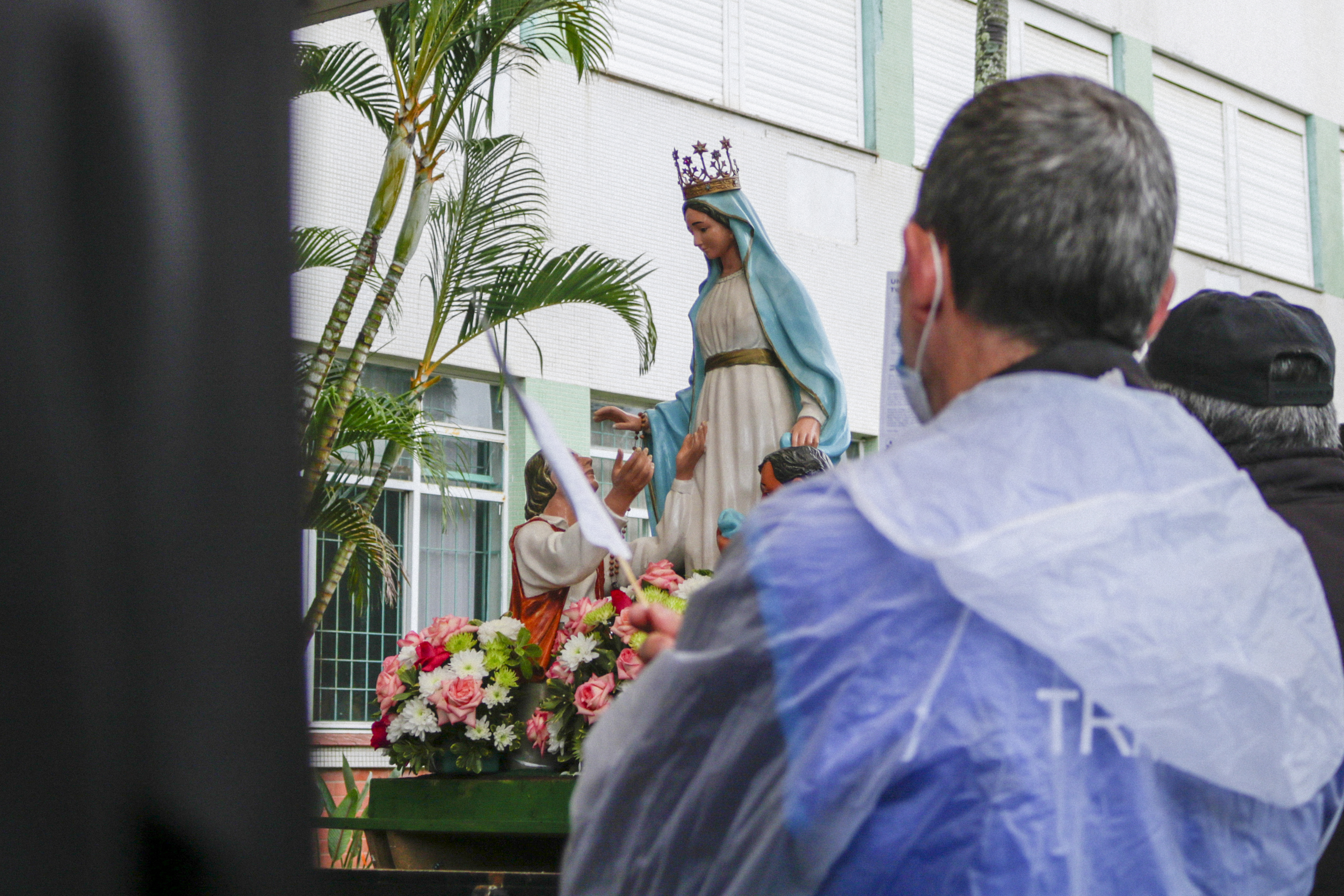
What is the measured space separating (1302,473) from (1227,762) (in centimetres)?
93

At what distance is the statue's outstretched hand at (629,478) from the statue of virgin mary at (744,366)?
26 cm

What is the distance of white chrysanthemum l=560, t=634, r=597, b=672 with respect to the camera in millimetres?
3736

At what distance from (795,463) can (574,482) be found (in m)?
3.46

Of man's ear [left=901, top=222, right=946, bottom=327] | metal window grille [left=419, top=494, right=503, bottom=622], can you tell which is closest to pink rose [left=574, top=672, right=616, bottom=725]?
man's ear [left=901, top=222, right=946, bottom=327]

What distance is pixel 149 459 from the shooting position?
2.14 ft

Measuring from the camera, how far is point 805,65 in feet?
43.0

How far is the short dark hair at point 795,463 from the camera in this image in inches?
185

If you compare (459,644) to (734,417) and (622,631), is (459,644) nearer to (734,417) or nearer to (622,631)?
(622,631)

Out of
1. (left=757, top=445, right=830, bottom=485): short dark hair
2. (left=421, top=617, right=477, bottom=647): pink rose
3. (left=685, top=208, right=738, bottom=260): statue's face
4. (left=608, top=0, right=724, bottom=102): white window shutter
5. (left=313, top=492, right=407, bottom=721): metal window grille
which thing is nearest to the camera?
(left=421, top=617, right=477, bottom=647): pink rose

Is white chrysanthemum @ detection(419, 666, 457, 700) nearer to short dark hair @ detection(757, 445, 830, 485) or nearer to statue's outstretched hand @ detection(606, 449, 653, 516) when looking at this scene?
statue's outstretched hand @ detection(606, 449, 653, 516)

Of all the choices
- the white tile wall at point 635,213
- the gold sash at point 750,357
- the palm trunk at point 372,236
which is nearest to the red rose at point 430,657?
the gold sash at point 750,357

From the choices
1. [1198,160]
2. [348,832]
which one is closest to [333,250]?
[348,832]

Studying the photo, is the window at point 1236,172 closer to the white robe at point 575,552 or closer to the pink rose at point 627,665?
the white robe at point 575,552

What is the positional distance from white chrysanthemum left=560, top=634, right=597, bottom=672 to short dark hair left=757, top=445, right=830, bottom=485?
45.0 inches
